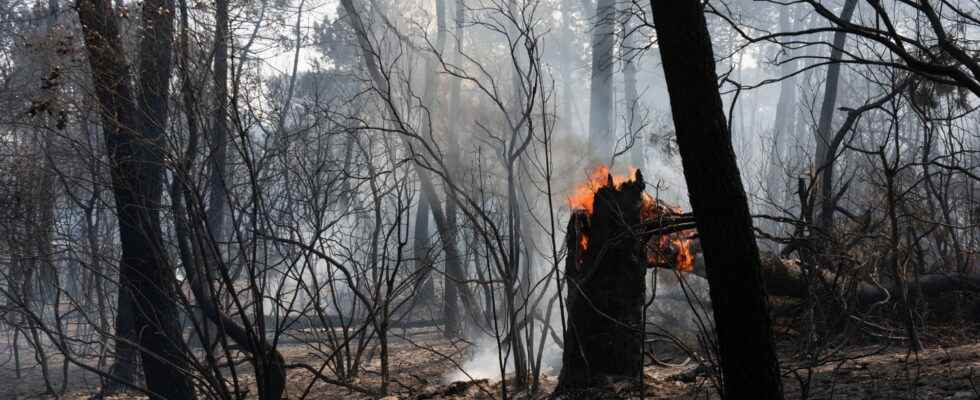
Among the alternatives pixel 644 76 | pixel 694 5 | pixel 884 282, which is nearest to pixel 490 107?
pixel 884 282

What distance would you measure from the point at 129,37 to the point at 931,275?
8.71 metres

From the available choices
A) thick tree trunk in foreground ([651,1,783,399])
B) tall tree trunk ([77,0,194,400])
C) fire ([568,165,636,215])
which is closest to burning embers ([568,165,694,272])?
fire ([568,165,636,215])

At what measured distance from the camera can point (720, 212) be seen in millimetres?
3576

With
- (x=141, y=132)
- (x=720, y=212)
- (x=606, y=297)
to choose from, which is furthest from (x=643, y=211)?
(x=141, y=132)

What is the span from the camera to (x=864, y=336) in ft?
25.5

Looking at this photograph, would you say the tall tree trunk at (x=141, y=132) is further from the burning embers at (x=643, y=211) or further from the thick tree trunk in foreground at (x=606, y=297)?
the burning embers at (x=643, y=211)

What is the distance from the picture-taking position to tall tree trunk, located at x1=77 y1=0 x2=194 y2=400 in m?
5.96

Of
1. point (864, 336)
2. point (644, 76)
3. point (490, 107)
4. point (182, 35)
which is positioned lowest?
point (864, 336)

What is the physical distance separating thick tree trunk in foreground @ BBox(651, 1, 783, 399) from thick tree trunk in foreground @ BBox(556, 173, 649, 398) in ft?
8.29

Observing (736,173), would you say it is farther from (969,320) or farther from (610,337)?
(969,320)

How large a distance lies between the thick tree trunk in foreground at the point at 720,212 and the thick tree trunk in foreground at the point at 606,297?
2528 mm

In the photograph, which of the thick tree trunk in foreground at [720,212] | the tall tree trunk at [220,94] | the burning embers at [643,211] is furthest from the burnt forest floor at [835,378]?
the tall tree trunk at [220,94]

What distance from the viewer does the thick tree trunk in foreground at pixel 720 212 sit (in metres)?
3.57

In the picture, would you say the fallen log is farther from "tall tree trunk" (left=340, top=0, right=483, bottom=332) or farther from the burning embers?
"tall tree trunk" (left=340, top=0, right=483, bottom=332)
